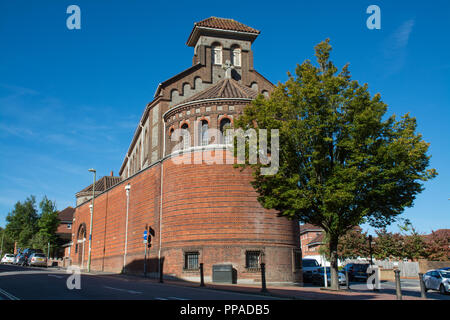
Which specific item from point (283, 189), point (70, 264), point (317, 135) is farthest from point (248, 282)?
point (70, 264)

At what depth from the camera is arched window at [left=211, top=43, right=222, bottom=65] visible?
39906 millimetres

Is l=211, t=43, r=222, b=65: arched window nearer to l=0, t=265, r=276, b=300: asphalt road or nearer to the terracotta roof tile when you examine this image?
the terracotta roof tile

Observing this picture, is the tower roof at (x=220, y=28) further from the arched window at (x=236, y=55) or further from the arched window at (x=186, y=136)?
the arched window at (x=186, y=136)

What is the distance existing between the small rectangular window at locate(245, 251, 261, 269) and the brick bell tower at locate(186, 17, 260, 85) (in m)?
19.2

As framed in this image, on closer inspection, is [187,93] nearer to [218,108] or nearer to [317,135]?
[218,108]

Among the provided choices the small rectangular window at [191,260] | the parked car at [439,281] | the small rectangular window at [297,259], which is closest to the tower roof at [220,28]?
the small rectangular window at [191,260]

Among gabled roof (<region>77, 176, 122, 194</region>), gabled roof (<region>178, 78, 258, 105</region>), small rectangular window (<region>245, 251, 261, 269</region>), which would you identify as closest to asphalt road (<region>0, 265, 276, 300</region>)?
small rectangular window (<region>245, 251, 261, 269</region>)

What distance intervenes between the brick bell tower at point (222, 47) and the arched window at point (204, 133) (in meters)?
9.34

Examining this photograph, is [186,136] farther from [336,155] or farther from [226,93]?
[336,155]

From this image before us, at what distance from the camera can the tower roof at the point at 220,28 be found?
39928 millimetres

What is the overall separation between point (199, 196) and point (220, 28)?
68.0 ft

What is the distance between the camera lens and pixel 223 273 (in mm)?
23875

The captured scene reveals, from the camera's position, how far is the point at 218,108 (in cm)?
3048

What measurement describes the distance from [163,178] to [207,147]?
187 inches
